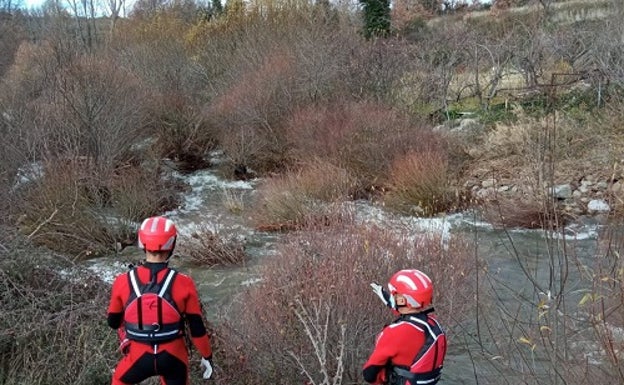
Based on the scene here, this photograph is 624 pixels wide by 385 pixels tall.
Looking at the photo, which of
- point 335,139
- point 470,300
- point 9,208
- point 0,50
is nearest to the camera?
point 470,300

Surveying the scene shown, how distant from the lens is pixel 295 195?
12297 mm

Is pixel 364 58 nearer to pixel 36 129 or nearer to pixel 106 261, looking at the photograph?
pixel 36 129

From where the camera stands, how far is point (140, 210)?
43.0 ft

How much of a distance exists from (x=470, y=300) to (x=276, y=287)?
1902mm

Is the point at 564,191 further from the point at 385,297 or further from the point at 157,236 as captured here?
the point at 157,236

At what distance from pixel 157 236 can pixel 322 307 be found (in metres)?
1.53

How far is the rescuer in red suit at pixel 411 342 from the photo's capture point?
3814 millimetres

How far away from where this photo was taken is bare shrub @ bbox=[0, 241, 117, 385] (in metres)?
5.49

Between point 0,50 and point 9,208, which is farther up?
point 0,50

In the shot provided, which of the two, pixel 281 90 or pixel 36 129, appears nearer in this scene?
pixel 36 129

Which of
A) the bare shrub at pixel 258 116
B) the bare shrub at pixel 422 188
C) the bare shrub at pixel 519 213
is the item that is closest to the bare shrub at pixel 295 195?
the bare shrub at pixel 422 188

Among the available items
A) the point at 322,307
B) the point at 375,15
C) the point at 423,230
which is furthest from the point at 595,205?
the point at 375,15

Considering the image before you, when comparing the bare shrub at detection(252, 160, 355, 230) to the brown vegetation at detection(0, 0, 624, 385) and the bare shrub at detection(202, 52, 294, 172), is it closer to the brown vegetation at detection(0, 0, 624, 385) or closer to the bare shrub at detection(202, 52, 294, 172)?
the brown vegetation at detection(0, 0, 624, 385)

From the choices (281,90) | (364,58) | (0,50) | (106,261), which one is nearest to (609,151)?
(364,58)
